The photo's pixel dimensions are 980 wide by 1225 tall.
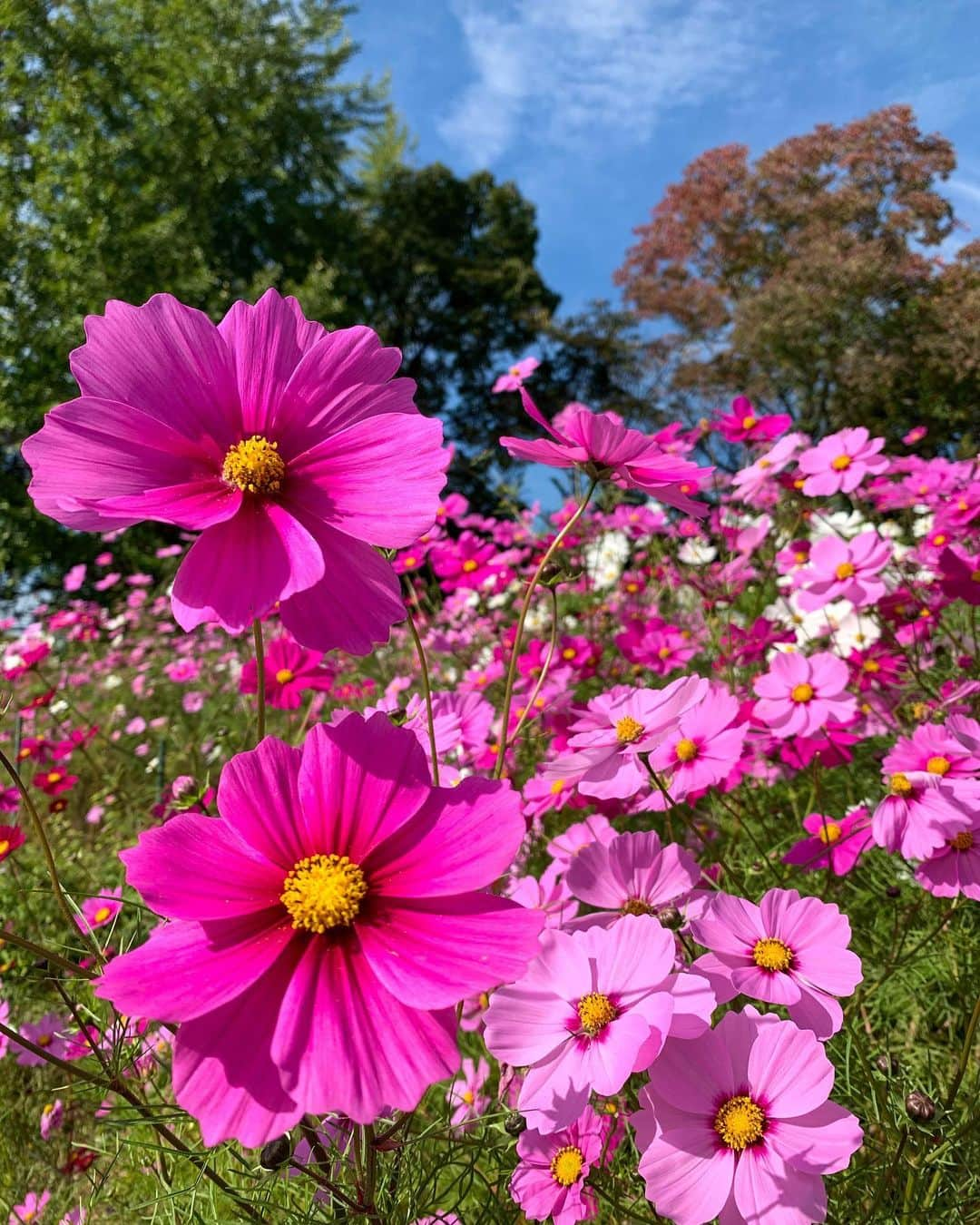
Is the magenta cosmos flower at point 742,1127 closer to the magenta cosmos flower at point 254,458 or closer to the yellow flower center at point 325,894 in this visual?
the yellow flower center at point 325,894

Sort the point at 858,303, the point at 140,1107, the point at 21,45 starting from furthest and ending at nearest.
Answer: the point at 858,303 → the point at 21,45 → the point at 140,1107

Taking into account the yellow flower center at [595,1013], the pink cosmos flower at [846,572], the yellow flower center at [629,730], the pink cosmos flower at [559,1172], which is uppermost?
the pink cosmos flower at [846,572]

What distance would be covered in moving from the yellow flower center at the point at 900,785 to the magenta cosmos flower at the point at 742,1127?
0.34m

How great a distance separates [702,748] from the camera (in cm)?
84

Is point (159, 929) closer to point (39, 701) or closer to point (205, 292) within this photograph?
point (39, 701)

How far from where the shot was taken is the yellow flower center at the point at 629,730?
68 centimetres

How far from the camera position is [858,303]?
8875mm

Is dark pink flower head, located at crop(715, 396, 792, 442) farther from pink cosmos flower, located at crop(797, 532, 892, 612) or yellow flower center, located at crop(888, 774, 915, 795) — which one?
yellow flower center, located at crop(888, 774, 915, 795)

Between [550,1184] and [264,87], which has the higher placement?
[264,87]

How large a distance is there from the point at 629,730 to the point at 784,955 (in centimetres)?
20

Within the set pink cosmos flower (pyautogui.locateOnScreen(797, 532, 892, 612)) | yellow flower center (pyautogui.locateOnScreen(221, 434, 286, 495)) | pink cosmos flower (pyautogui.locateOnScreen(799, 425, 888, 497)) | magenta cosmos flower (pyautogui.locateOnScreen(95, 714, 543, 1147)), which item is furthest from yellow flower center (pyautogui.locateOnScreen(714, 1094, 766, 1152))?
pink cosmos flower (pyautogui.locateOnScreen(799, 425, 888, 497))

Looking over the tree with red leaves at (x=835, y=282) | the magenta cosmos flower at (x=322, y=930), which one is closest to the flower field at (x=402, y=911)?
the magenta cosmos flower at (x=322, y=930)

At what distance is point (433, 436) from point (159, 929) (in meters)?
0.27

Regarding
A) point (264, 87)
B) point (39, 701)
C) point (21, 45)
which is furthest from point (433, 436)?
point (264, 87)
